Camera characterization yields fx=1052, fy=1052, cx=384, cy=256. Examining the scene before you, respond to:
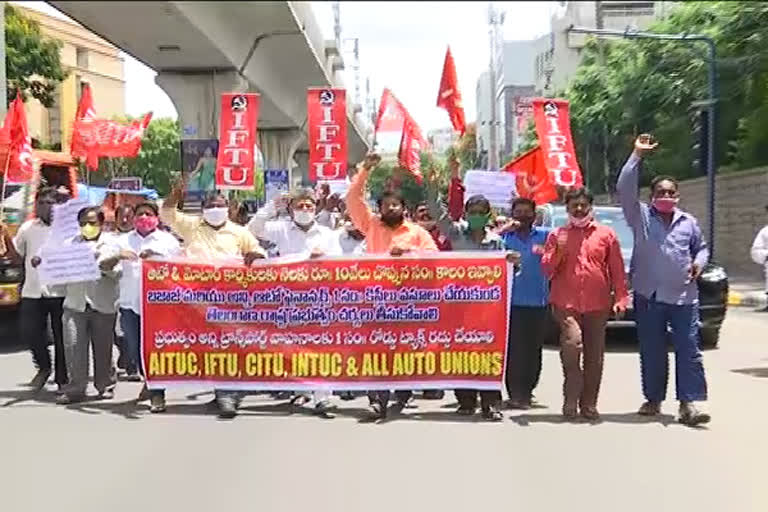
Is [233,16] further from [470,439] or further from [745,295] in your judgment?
[745,295]

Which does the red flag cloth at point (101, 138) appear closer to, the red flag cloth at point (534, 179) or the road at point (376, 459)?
the red flag cloth at point (534, 179)

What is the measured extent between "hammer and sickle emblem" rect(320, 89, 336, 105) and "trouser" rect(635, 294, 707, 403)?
7.49 meters

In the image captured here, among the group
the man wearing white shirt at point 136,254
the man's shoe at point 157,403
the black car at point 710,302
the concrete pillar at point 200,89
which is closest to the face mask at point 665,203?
the concrete pillar at point 200,89

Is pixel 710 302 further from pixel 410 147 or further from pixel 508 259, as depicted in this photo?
A: pixel 410 147

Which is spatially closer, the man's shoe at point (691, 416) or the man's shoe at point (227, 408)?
the man's shoe at point (691, 416)

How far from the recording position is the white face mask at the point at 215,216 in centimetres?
855

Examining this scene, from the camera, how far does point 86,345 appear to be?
9102mm

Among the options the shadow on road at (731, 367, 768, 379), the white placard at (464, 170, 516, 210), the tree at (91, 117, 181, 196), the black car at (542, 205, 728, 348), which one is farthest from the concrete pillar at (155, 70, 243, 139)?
the tree at (91, 117, 181, 196)

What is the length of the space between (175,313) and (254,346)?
70 centimetres

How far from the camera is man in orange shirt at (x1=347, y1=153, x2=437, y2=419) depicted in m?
8.19

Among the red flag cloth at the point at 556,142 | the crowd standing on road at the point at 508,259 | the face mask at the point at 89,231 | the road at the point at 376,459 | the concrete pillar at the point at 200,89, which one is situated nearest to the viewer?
the concrete pillar at the point at 200,89

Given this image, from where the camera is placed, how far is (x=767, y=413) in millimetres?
8203

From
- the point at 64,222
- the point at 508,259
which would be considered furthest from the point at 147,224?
the point at 508,259

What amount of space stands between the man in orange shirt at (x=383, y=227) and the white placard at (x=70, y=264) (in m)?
2.27
